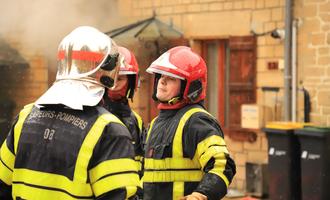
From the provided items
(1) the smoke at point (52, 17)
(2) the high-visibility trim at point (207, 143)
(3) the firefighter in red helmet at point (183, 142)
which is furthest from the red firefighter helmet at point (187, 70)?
(1) the smoke at point (52, 17)

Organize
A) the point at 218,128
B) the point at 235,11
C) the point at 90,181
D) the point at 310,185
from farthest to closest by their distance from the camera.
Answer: the point at 235,11
the point at 310,185
the point at 218,128
the point at 90,181

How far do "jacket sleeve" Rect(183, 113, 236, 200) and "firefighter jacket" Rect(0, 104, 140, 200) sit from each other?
1.07 metres

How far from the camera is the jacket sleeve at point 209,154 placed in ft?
13.8

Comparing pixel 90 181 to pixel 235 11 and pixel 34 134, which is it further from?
pixel 235 11

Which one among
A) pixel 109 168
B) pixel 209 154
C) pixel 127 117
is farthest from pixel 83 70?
pixel 127 117

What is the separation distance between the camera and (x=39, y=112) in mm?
3336

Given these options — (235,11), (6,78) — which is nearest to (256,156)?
(235,11)

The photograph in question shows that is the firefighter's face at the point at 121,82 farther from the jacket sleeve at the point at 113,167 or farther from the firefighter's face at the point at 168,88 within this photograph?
the jacket sleeve at the point at 113,167

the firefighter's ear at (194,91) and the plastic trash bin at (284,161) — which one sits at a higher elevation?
the firefighter's ear at (194,91)

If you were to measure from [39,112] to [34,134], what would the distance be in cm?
11

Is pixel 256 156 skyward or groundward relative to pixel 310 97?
groundward

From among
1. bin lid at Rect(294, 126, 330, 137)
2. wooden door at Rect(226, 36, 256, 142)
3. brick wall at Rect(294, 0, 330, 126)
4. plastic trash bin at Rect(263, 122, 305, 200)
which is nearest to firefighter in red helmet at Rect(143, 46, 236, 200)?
bin lid at Rect(294, 126, 330, 137)

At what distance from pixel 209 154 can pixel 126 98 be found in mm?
1537

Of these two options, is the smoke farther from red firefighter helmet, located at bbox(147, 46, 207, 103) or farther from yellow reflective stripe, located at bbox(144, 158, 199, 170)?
yellow reflective stripe, located at bbox(144, 158, 199, 170)
